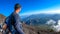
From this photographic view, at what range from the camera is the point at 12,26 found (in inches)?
342

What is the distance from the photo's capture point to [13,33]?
875 cm

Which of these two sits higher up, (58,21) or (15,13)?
(58,21)

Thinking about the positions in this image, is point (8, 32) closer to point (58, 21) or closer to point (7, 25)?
point (7, 25)

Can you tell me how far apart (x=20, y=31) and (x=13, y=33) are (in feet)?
0.96

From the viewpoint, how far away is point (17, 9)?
865 cm

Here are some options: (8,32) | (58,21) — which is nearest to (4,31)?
(8,32)

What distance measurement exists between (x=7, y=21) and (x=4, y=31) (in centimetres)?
41

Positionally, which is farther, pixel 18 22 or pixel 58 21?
pixel 58 21

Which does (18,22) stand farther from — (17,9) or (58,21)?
(58,21)

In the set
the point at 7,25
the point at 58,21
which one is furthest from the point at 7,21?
the point at 58,21

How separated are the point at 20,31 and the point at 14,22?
0.42 meters

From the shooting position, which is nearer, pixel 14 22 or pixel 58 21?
pixel 14 22

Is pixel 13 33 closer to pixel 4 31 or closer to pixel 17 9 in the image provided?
pixel 4 31

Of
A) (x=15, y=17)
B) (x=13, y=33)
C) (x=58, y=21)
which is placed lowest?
(x=13, y=33)
